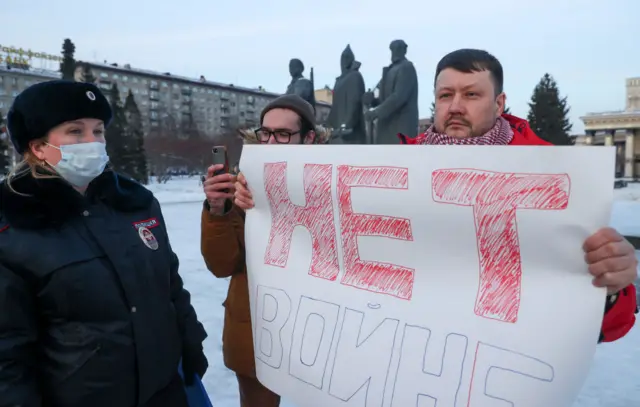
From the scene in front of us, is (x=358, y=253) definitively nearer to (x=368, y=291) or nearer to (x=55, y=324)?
(x=368, y=291)

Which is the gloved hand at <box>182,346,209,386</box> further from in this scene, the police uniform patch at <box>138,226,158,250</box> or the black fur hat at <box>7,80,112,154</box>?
the black fur hat at <box>7,80,112,154</box>

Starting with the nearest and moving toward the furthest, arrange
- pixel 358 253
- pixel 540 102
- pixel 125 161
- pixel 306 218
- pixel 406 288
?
1. pixel 406 288
2. pixel 358 253
3. pixel 306 218
4. pixel 540 102
5. pixel 125 161

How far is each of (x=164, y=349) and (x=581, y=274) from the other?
52.3 inches

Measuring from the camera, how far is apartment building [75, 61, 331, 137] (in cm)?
7056

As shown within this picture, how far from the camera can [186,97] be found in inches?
3088

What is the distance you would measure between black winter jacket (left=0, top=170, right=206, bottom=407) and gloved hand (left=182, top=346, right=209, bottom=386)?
18 centimetres

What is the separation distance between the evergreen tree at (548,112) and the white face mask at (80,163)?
32.0m

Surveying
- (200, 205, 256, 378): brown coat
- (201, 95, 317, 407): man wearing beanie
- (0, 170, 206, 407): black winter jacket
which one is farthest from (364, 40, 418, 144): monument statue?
(0, 170, 206, 407): black winter jacket

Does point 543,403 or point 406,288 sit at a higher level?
point 406,288

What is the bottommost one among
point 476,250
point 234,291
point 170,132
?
point 234,291

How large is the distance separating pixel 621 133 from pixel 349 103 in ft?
203

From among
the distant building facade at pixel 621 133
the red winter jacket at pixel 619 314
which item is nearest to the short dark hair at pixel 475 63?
the red winter jacket at pixel 619 314

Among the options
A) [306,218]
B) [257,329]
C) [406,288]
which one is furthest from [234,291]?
[406,288]

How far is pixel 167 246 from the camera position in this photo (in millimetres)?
1810
